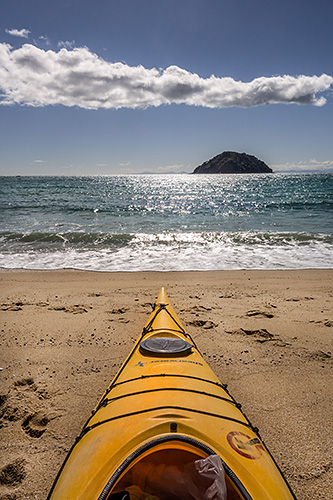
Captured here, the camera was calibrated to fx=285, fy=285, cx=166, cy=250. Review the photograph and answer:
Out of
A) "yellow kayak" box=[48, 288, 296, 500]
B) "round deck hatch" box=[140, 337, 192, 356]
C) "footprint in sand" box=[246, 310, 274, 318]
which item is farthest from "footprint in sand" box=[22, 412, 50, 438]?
"footprint in sand" box=[246, 310, 274, 318]

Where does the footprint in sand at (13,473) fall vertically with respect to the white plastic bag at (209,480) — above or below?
below

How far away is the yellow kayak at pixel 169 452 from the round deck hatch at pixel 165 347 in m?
0.45

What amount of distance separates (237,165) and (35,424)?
190077 mm

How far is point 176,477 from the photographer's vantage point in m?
1.76

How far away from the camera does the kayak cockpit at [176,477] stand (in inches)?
62.2

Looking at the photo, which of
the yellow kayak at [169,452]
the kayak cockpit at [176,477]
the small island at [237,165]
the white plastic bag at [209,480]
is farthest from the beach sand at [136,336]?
the small island at [237,165]

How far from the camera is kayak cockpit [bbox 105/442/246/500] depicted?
62.2 inches

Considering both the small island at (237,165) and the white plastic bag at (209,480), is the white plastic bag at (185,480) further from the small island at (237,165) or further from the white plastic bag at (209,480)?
the small island at (237,165)

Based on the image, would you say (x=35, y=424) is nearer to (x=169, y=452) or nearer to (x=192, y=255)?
(x=169, y=452)

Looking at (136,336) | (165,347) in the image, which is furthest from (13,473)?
(136,336)

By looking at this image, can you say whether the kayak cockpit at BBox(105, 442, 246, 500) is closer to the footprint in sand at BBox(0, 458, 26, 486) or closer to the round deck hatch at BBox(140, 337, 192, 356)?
the footprint in sand at BBox(0, 458, 26, 486)

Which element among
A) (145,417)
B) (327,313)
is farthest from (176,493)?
(327,313)

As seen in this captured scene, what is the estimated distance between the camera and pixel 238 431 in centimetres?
194

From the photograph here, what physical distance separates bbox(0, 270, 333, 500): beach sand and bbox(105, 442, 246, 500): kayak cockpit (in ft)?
2.54
